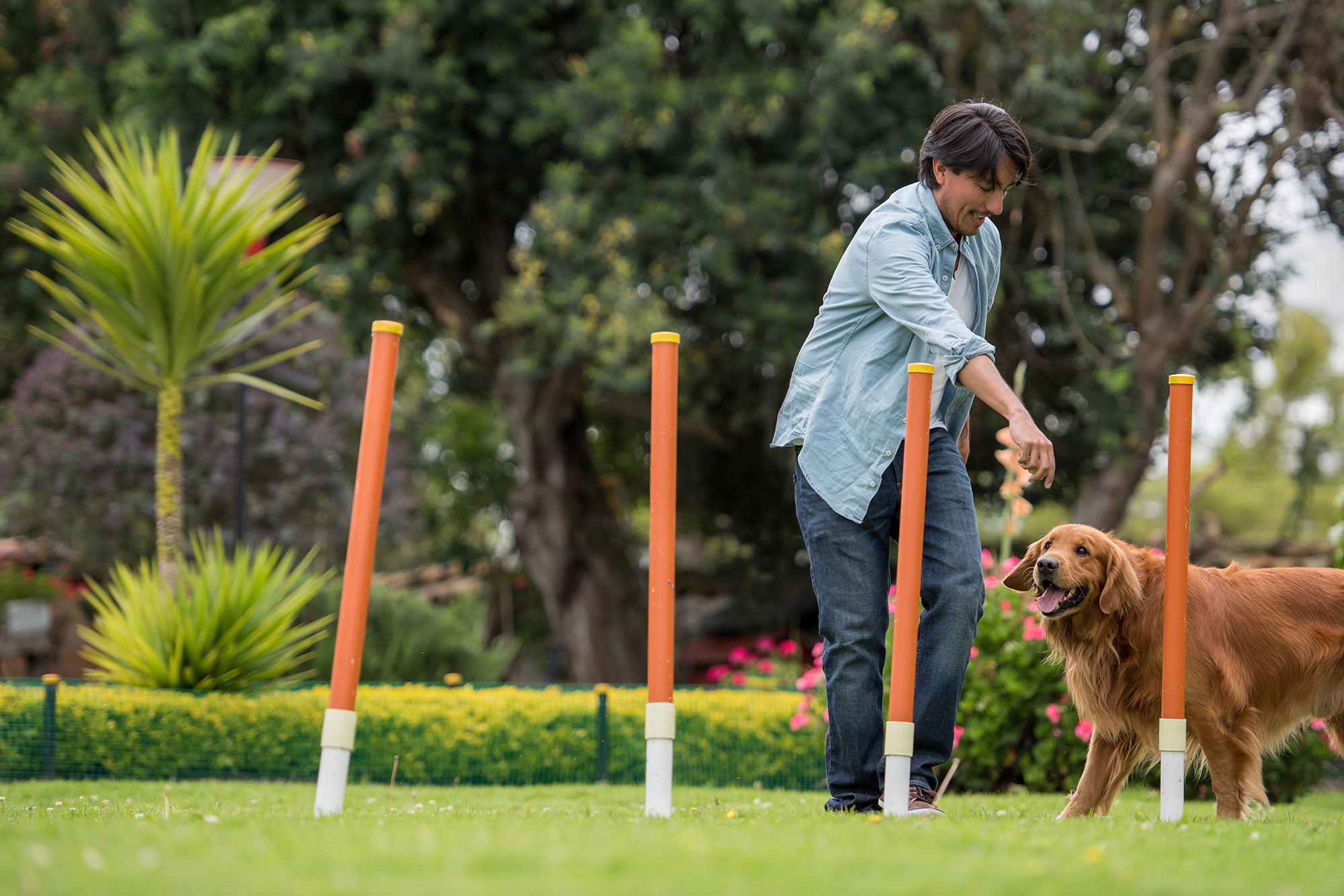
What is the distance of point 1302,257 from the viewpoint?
1133cm

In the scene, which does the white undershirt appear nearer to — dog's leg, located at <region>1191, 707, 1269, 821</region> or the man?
the man

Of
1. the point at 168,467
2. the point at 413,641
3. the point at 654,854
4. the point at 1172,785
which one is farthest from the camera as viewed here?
the point at 413,641

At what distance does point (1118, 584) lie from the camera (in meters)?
3.72

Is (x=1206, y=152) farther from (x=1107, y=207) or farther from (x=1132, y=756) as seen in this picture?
(x=1132, y=756)

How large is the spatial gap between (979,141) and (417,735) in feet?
15.1

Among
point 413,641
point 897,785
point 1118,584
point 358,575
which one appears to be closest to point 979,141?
point 1118,584

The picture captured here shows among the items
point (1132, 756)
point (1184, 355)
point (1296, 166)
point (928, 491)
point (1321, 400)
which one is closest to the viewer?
point (928, 491)

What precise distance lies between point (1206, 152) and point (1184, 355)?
2021 millimetres

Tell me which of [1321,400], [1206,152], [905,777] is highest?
[1321,400]

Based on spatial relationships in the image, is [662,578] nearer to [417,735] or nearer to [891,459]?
[891,459]

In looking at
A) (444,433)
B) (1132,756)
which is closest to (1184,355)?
(1132,756)

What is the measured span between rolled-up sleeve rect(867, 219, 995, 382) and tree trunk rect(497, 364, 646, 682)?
10533mm

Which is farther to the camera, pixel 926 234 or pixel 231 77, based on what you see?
pixel 231 77

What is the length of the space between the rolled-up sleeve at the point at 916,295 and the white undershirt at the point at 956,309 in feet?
0.72
